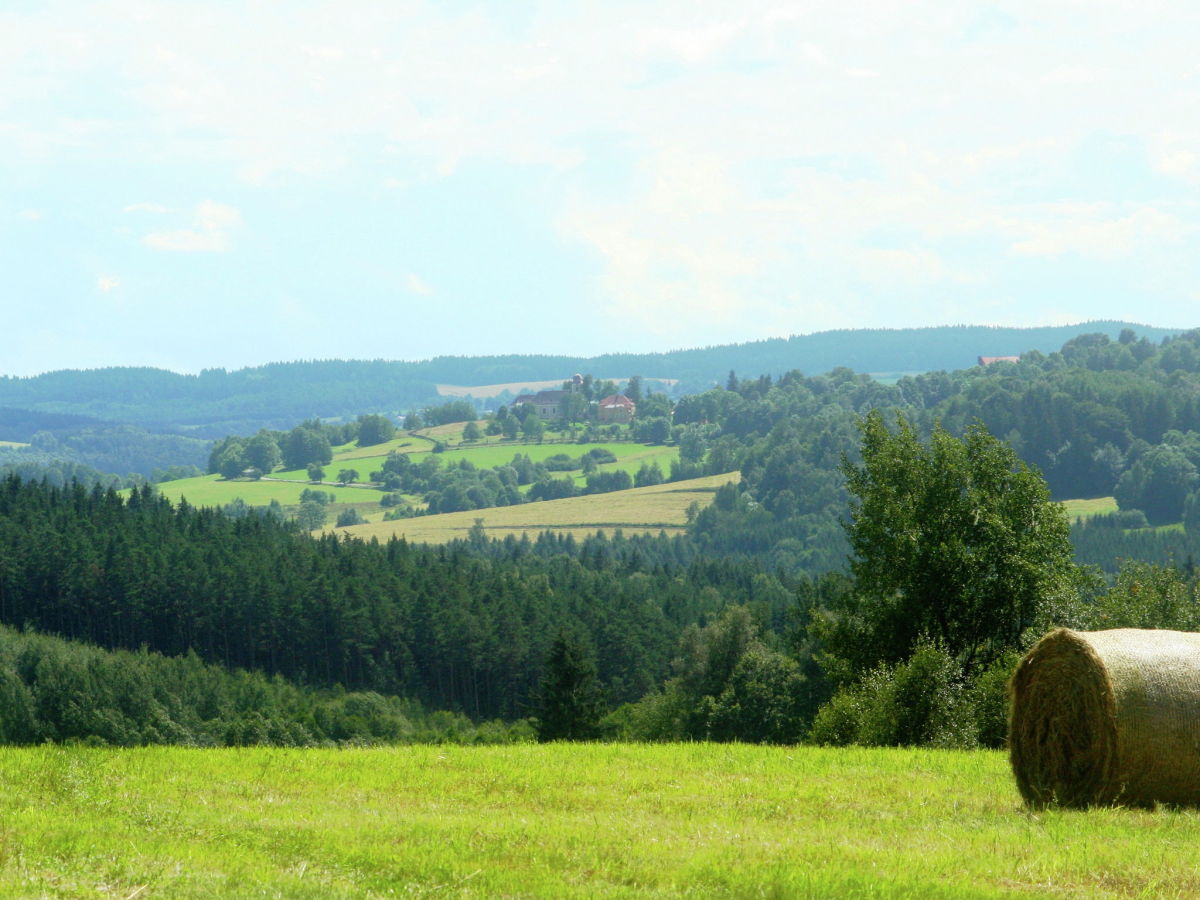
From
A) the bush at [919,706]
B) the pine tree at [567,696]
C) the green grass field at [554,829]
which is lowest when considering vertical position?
the pine tree at [567,696]

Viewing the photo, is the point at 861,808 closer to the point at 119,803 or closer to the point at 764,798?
the point at 764,798

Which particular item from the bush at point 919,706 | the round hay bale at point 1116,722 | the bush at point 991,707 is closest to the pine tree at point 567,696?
the bush at point 919,706

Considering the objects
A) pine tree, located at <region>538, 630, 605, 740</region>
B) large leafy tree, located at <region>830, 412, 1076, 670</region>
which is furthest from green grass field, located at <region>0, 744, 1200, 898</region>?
pine tree, located at <region>538, 630, 605, 740</region>

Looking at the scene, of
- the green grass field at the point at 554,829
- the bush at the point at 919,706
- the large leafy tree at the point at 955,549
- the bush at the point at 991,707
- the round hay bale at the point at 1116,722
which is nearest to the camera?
the green grass field at the point at 554,829

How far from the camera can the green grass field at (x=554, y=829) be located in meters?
12.8

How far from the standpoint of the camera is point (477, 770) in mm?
20938

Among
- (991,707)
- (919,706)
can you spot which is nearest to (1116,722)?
(991,707)

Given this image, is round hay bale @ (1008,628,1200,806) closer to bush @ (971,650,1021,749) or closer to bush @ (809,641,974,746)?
bush @ (971,650,1021,749)

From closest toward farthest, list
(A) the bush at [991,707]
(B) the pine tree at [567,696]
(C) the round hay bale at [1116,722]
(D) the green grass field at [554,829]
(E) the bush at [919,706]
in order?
(D) the green grass field at [554,829], (C) the round hay bale at [1116,722], (A) the bush at [991,707], (E) the bush at [919,706], (B) the pine tree at [567,696]

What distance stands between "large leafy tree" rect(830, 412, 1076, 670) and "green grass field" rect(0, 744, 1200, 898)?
16.0 meters

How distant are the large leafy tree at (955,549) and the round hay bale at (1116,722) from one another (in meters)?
19.0

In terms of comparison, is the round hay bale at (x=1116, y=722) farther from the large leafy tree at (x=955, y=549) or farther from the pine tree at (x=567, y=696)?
the pine tree at (x=567, y=696)

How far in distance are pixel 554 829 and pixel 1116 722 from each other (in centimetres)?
765

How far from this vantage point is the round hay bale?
1778 cm
